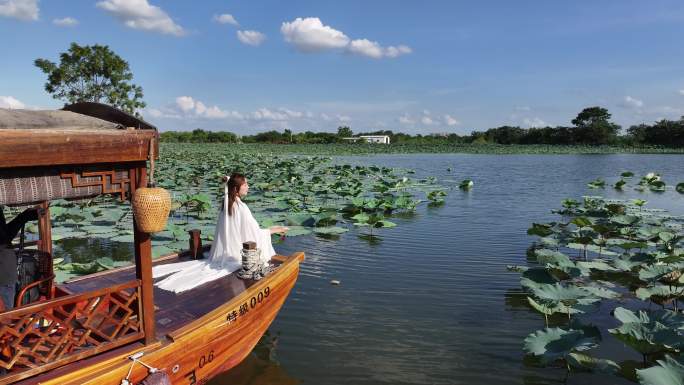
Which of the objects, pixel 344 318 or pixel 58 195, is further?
pixel 344 318

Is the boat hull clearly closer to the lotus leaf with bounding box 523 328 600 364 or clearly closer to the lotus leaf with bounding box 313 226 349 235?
the lotus leaf with bounding box 523 328 600 364

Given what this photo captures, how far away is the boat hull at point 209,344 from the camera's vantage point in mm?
2789

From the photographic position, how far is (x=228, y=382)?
3.91 metres

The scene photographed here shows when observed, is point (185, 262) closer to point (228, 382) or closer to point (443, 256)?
point (228, 382)

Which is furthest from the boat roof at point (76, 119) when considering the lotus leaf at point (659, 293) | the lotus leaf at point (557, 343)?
the lotus leaf at point (659, 293)

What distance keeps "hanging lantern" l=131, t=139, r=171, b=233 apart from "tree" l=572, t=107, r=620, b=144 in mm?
74856

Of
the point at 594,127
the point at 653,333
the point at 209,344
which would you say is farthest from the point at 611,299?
the point at 594,127

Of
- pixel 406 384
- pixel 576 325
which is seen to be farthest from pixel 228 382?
pixel 576 325

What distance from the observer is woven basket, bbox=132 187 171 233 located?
9.04ft

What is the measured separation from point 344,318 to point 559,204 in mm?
10747

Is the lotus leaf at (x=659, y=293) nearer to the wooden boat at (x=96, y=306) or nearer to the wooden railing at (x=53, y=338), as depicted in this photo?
the wooden boat at (x=96, y=306)

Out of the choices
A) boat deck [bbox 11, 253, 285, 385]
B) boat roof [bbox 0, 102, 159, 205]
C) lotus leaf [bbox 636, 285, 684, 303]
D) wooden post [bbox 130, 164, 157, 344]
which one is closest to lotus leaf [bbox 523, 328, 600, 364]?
lotus leaf [bbox 636, 285, 684, 303]

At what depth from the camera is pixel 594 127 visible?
220 ft

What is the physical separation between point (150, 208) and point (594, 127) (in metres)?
75.0
